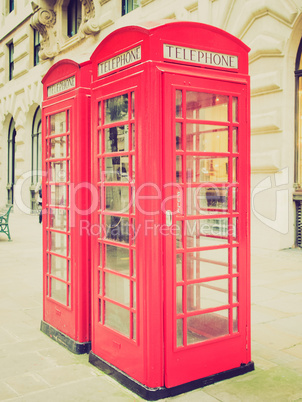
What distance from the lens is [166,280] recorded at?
124 inches

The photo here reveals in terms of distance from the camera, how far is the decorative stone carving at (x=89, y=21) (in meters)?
15.0

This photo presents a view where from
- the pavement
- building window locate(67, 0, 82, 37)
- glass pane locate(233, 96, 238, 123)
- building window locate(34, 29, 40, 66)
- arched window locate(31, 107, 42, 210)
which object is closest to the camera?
the pavement

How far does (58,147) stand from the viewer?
4340mm

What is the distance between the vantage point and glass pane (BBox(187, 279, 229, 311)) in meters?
3.47

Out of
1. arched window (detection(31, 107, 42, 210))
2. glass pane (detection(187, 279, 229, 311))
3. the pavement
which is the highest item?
arched window (detection(31, 107, 42, 210))

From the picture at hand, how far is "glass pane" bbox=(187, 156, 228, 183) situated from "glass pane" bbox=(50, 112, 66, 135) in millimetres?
1408

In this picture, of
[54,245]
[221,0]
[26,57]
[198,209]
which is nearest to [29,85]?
[26,57]

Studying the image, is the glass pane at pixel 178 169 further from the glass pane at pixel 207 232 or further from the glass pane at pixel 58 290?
the glass pane at pixel 58 290

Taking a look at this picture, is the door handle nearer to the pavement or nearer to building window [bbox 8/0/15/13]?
the pavement

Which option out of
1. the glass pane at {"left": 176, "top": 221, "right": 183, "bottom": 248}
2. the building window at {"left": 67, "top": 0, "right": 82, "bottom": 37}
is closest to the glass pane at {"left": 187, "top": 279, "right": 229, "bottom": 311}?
the glass pane at {"left": 176, "top": 221, "right": 183, "bottom": 248}

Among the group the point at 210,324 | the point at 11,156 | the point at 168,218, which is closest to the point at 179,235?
the point at 168,218

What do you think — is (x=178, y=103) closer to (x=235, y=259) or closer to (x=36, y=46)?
(x=235, y=259)

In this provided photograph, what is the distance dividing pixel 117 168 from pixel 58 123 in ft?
3.84

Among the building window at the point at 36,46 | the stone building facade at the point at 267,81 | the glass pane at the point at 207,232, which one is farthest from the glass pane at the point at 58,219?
the building window at the point at 36,46
